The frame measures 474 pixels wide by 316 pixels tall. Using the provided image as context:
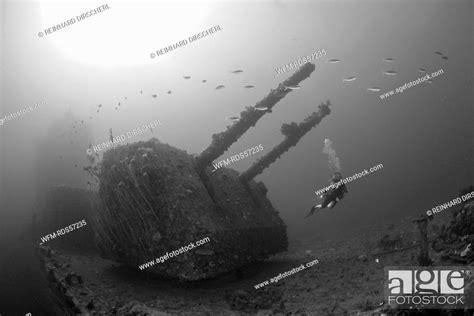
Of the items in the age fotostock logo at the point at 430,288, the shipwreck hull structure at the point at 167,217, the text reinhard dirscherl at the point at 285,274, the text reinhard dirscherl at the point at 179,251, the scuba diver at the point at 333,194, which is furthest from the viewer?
the scuba diver at the point at 333,194

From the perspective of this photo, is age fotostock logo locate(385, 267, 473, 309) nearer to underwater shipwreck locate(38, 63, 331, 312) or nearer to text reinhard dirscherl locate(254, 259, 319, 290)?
text reinhard dirscherl locate(254, 259, 319, 290)

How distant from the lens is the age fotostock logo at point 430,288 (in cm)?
327

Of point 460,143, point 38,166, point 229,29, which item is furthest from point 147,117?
point 460,143

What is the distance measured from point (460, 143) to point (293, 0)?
67.9 m

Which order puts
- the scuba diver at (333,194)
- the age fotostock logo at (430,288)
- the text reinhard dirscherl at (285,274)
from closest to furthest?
1. the age fotostock logo at (430,288)
2. the text reinhard dirscherl at (285,274)
3. the scuba diver at (333,194)

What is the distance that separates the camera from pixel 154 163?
780 cm

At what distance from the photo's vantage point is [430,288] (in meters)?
4.06

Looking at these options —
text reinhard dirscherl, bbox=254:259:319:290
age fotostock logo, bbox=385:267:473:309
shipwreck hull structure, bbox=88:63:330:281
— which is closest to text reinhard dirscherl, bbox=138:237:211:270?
shipwreck hull structure, bbox=88:63:330:281

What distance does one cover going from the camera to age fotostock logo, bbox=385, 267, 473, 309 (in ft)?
10.7

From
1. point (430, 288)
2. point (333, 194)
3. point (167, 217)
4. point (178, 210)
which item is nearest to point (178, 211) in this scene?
point (178, 210)

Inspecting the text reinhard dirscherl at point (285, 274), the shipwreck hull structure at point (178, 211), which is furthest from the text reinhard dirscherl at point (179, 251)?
the text reinhard dirscherl at point (285, 274)

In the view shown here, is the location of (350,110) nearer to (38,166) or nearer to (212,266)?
(38,166)

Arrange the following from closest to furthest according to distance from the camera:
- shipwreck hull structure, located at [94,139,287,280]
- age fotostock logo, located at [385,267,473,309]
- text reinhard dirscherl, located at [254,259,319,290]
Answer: age fotostock logo, located at [385,267,473,309] → shipwreck hull structure, located at [94,139,287,280] → text reinhard dirscherl, located at [254,259,319,290]

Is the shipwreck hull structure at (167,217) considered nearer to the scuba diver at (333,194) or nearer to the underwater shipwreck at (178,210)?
the underwater shipwreck at (178,210)
